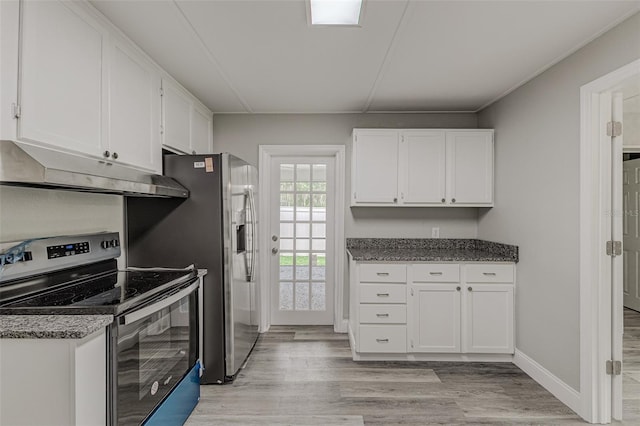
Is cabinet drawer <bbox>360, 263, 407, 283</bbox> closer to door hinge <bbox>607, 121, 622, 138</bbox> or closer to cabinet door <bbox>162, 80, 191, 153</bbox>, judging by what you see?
door hinge <bbox>607, 121, 622, 138</bbox>

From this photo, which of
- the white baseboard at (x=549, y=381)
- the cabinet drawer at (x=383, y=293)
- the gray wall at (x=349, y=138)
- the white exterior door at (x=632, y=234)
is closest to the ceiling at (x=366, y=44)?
the gray wall at (x=349, y=138)

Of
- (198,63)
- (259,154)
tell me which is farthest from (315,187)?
(198,63)

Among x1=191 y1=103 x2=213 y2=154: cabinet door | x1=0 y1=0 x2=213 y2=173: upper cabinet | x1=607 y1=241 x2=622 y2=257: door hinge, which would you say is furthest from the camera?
x1=191 y1=103 x2=213 y2=154: cabinet door

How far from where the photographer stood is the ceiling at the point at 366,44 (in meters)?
1.82

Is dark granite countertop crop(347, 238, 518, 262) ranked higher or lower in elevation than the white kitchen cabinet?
higher

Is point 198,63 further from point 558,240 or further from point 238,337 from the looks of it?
point 558,240

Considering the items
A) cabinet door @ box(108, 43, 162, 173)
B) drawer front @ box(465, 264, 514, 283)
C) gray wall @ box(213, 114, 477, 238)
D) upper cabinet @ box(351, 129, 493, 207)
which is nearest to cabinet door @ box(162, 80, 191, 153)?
cabinet door @ box(108, 43, 162, 173)

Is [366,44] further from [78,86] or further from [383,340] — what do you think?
[383,340]

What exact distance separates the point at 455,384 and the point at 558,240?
4.21 ft

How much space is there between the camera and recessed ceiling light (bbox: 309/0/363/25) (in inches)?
69.3

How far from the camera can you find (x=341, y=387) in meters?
2.61

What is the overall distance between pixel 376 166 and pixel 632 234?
12.1 feet

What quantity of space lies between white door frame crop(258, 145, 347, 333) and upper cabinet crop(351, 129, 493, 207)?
375 mm

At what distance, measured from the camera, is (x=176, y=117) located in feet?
9.41
